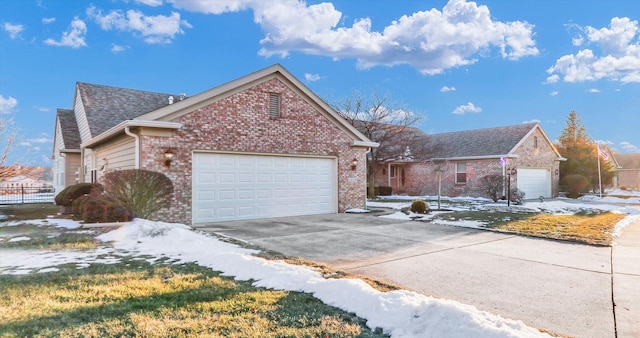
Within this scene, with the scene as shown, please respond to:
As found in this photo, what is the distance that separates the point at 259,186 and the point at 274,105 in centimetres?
282

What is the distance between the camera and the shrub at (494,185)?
69.6 feet

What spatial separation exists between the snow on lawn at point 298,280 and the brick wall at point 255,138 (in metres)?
1.94

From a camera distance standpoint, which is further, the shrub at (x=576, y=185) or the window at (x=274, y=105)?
the shrub at (x=576, y=185)

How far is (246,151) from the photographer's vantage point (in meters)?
11.8

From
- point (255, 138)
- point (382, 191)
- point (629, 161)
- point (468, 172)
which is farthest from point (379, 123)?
point (629, 161)

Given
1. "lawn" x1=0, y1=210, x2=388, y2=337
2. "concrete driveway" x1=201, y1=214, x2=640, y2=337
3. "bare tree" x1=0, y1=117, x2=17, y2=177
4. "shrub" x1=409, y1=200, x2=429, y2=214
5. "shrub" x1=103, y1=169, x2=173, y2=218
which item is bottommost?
"concrete driveway" x1=201, y1=214, x2=640, y2=337

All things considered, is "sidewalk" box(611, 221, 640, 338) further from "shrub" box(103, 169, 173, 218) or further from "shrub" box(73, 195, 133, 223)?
"shrub" box(103, 169, 173, 218)

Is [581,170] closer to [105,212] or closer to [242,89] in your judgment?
[242,89]

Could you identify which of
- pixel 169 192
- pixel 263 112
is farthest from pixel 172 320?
pixel 263 112

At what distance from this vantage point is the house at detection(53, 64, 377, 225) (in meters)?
10.5

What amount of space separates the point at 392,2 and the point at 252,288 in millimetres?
13911

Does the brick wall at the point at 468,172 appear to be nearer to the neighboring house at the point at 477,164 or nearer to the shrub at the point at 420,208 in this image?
the neighboring house at the point at 477,164

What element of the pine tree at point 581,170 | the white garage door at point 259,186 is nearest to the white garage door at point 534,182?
the pine tree at point 581,170

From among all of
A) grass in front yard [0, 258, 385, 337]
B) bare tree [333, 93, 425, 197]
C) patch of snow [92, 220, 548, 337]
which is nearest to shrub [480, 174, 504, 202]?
bare tree [333, 93, 425, 197]
